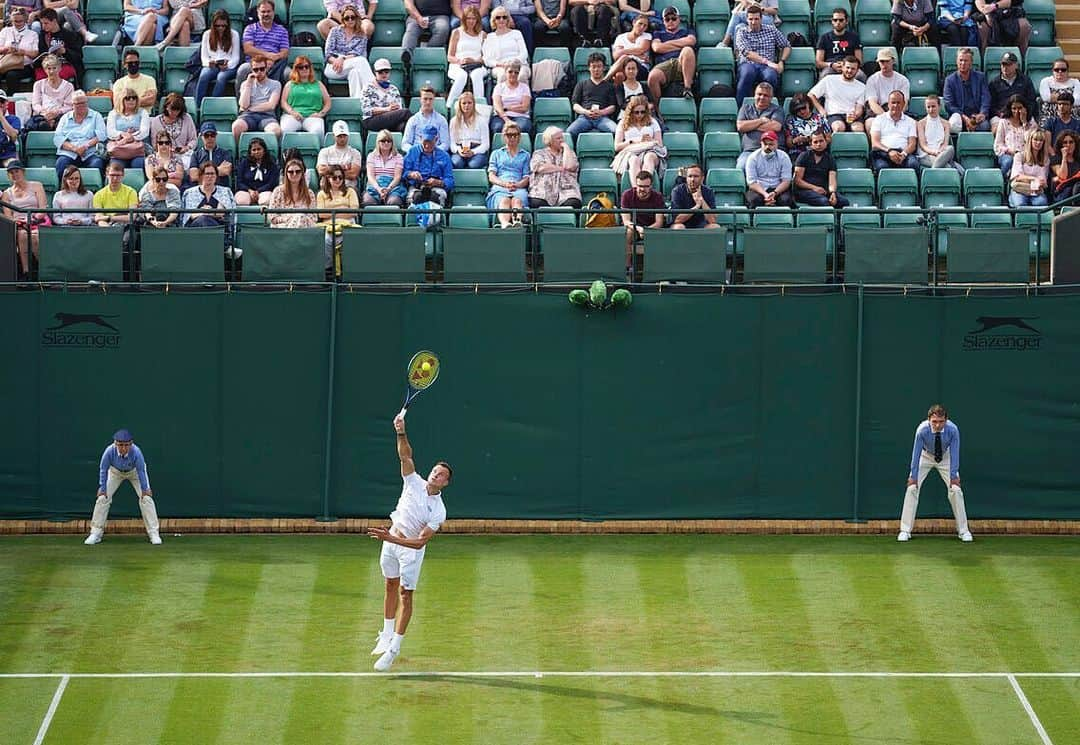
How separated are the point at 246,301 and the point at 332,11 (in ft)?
20.3

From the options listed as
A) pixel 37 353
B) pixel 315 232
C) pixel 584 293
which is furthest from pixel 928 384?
pixel 37 353

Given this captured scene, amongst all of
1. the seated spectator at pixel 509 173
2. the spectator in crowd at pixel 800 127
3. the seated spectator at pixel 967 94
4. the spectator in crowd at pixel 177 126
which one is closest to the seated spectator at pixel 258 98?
the spectator in crowd at pixel 177 126

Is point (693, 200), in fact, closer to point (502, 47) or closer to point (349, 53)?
point (502, 47)

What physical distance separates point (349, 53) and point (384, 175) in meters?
3.09

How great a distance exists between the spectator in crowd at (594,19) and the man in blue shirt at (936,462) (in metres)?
8.18

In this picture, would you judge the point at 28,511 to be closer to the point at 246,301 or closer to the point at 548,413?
the point at 246,301

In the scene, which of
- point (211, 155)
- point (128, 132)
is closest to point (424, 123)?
point (211, 155)

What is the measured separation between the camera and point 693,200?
82.2ft

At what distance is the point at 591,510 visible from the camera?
24516 mm

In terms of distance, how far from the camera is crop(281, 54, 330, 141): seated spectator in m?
27.1

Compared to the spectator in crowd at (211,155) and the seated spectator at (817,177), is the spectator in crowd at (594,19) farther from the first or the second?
the spectator in crowd at (211,155)

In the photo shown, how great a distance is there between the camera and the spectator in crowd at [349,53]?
91.5 ft

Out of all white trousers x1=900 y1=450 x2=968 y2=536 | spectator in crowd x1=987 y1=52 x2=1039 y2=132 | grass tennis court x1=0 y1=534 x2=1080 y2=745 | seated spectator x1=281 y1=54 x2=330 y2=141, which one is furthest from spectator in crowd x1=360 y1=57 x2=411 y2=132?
white trousers x1=900 y1=450 x2=968 y2=536

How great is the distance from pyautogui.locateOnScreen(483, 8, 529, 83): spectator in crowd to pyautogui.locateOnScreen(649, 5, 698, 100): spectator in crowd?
1.88 meters
